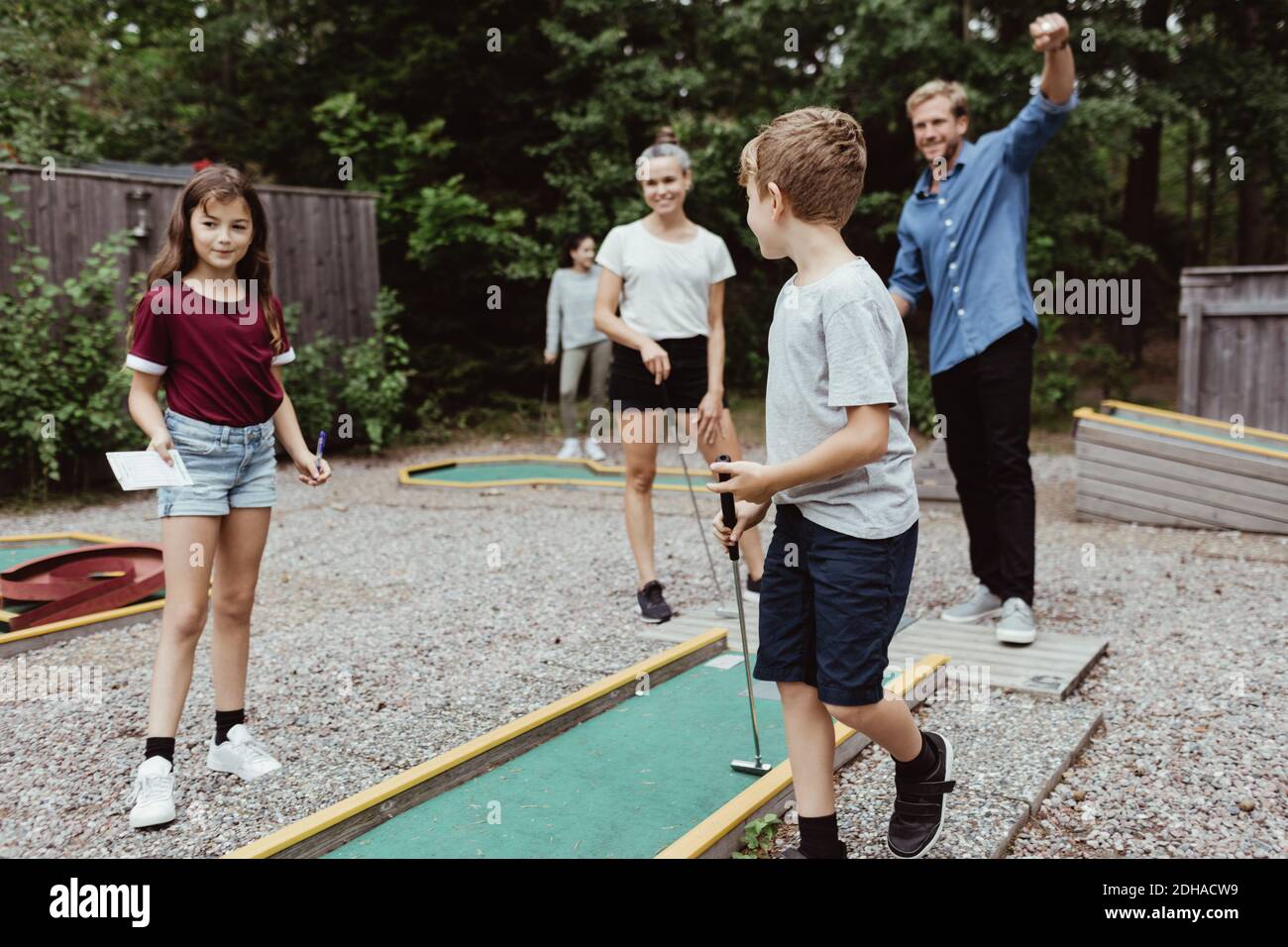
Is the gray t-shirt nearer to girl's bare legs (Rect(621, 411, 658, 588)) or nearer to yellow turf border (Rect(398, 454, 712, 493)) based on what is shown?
girl's bare legs (Rect(621, 411, 658, 588))

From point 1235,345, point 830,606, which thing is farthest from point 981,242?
point 1235,345

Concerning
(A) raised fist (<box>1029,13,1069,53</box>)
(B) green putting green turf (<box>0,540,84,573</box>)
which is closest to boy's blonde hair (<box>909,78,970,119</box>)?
(A) raised fist (<box>1029,13,1069,53</box>)

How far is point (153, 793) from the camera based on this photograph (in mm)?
2646

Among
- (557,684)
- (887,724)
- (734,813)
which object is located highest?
(887,724)

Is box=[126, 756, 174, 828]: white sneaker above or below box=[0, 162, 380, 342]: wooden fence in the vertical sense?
below

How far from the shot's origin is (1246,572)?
536 centimetres

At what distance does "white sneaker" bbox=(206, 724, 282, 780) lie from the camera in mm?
2939

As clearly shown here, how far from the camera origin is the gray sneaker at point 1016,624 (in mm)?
4047

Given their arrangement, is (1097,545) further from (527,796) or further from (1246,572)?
(527,796)

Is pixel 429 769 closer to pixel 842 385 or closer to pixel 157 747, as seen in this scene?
pixel 157 747

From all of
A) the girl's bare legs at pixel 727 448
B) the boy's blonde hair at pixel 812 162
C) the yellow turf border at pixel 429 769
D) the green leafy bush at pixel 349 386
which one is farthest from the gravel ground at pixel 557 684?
the green leafy bush at pixel 349 386

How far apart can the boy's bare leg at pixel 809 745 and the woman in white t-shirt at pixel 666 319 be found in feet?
6.96

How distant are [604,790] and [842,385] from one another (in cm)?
133

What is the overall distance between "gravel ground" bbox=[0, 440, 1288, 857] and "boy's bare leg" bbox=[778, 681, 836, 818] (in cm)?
41
